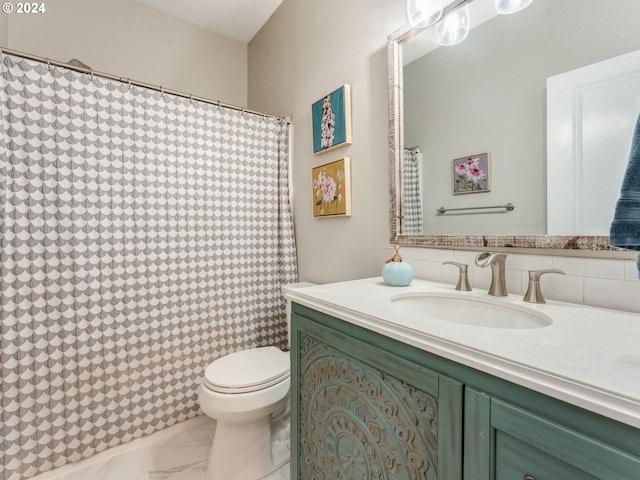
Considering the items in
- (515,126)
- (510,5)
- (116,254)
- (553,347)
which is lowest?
(553,347)

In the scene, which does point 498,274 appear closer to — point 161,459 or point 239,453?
point 239,453

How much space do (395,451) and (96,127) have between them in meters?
1.76

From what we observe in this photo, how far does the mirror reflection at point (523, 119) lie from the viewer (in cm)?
76

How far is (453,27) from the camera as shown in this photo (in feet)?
3.59

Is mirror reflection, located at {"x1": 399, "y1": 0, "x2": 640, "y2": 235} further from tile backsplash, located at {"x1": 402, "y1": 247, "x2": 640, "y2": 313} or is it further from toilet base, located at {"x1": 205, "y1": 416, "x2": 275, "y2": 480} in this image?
toilet base, located at {"x1": 205, "y1": 416, "x2": 275, "y2": 480}

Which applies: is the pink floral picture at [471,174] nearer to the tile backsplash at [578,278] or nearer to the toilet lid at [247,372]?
the tile backsplash at [578,278]

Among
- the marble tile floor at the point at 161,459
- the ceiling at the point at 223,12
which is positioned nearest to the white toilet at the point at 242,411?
the marble tile floor at the point at 161,459

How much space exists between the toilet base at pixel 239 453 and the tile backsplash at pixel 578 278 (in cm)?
112

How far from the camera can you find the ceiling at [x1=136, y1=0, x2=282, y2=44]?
6.78 feet

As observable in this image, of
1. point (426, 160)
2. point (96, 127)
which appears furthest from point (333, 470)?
point (96, 127)

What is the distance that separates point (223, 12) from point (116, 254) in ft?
6.25

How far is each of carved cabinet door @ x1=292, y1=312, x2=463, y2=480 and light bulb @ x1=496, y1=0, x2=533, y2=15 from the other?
3.60ft

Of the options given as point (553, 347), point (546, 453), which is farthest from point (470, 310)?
point (546, 453)

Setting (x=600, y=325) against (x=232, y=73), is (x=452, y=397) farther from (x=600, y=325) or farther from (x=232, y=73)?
(x=232, y=73)
